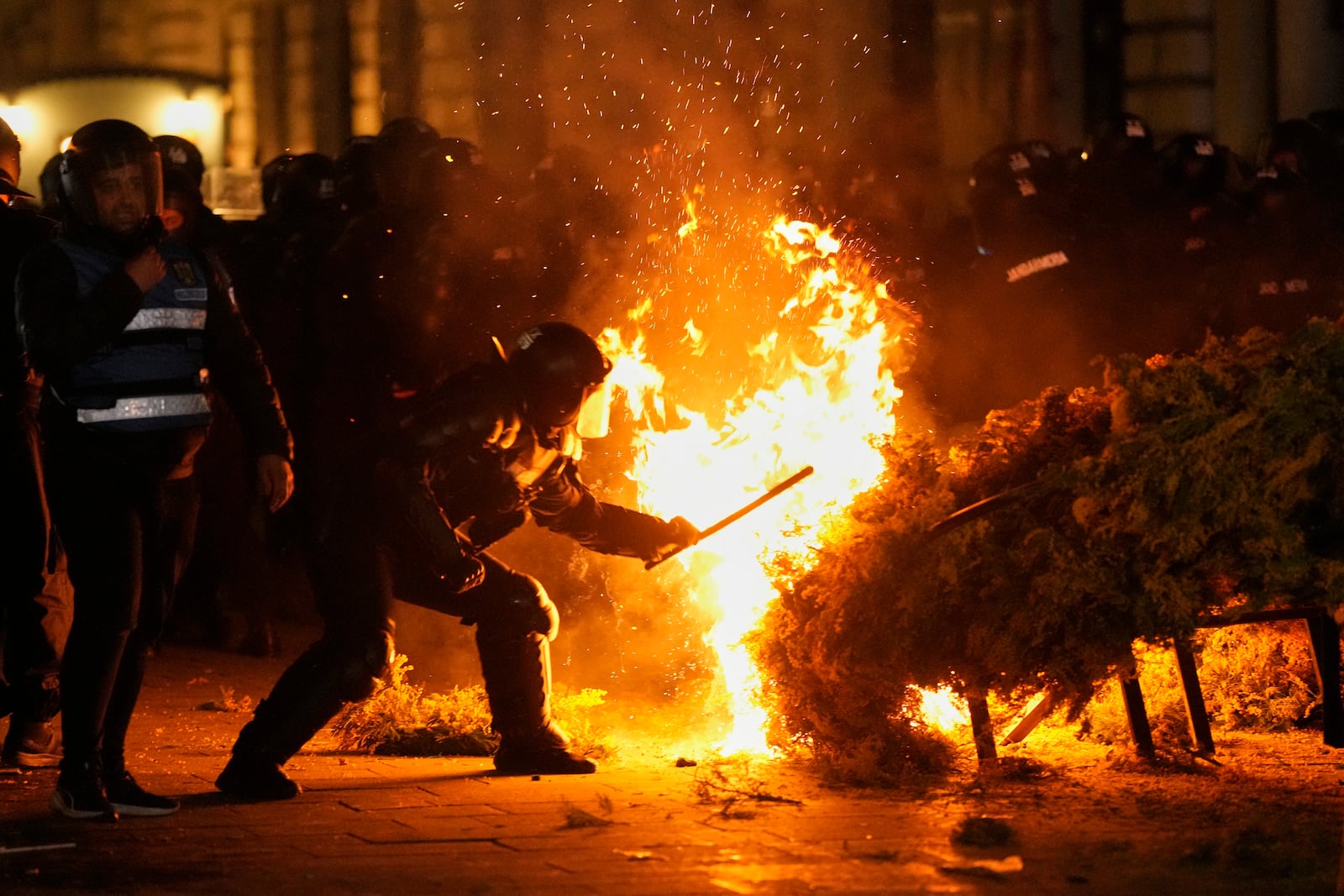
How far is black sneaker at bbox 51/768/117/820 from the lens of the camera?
15.9ft

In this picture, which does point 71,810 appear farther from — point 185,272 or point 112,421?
point 185,272

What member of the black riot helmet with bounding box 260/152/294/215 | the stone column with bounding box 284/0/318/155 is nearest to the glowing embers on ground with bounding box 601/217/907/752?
the black riot helmet with bounding box 260/152/294/215

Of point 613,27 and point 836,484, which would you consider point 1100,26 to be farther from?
point 836,484

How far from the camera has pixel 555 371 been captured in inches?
218

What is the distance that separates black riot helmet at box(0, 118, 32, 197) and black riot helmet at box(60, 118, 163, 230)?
3.81ft

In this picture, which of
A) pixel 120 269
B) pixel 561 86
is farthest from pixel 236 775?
pixel 561 86

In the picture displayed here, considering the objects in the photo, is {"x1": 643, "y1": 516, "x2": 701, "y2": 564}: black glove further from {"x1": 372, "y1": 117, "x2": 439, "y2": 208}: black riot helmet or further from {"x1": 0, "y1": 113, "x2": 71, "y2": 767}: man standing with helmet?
{"x1": 372, "y1": 117, "x2": 439, "y2": 208}: black riot helmet

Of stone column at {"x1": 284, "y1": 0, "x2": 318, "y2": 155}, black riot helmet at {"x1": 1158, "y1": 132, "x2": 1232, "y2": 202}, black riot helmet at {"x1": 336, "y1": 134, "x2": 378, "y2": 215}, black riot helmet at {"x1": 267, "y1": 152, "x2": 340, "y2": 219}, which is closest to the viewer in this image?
black riot helmet at {"x1": 336, "y1": 134, "x2": 378, "y2": 215}

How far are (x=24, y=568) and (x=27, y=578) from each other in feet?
0.11

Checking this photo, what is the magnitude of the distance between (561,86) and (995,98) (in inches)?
155

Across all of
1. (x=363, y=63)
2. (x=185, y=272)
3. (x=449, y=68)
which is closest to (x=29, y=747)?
(x=185, y=272)

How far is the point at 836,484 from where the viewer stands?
6621 millimetres

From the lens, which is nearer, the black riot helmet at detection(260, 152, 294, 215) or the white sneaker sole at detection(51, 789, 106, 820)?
the white sneaker sole at detection(51, 789, 106, 820)

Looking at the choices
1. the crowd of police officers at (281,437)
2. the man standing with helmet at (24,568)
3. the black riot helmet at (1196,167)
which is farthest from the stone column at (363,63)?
the man standing with helmet at (24,568)
